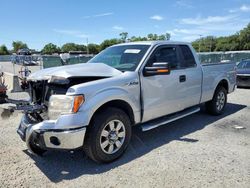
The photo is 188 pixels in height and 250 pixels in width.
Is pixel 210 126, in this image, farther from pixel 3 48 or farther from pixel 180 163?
pixel 3 48

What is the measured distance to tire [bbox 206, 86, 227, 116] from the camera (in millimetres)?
6758

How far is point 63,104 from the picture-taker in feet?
11.9

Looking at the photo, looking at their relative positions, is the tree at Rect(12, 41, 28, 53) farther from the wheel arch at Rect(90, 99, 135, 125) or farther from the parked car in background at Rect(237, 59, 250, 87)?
the wheel arch at Rect(90, 99, 135, 125)

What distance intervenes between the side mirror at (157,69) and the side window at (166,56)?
26cm

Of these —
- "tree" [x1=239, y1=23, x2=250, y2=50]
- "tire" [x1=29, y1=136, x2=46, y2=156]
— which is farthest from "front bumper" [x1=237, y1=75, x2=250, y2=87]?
"tree" [x1=239, y1=23, x2=250, y2=50]

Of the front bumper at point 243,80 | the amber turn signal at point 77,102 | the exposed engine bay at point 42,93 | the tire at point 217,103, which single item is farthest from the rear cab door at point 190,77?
the front bumper at point 243,80

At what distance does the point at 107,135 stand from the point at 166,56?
214 cm

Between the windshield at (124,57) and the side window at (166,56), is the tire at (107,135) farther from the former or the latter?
the side window at (166,56)

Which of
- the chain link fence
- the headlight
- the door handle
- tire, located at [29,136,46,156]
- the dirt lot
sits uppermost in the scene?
the chain link fence

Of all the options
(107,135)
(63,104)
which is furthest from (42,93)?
(107,135)

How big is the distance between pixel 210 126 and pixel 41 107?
12.6ft

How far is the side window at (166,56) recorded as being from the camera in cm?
487

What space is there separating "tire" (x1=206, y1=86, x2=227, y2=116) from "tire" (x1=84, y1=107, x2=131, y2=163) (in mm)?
A: 3276

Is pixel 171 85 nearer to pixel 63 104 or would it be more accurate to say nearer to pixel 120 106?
pixel 120 106
